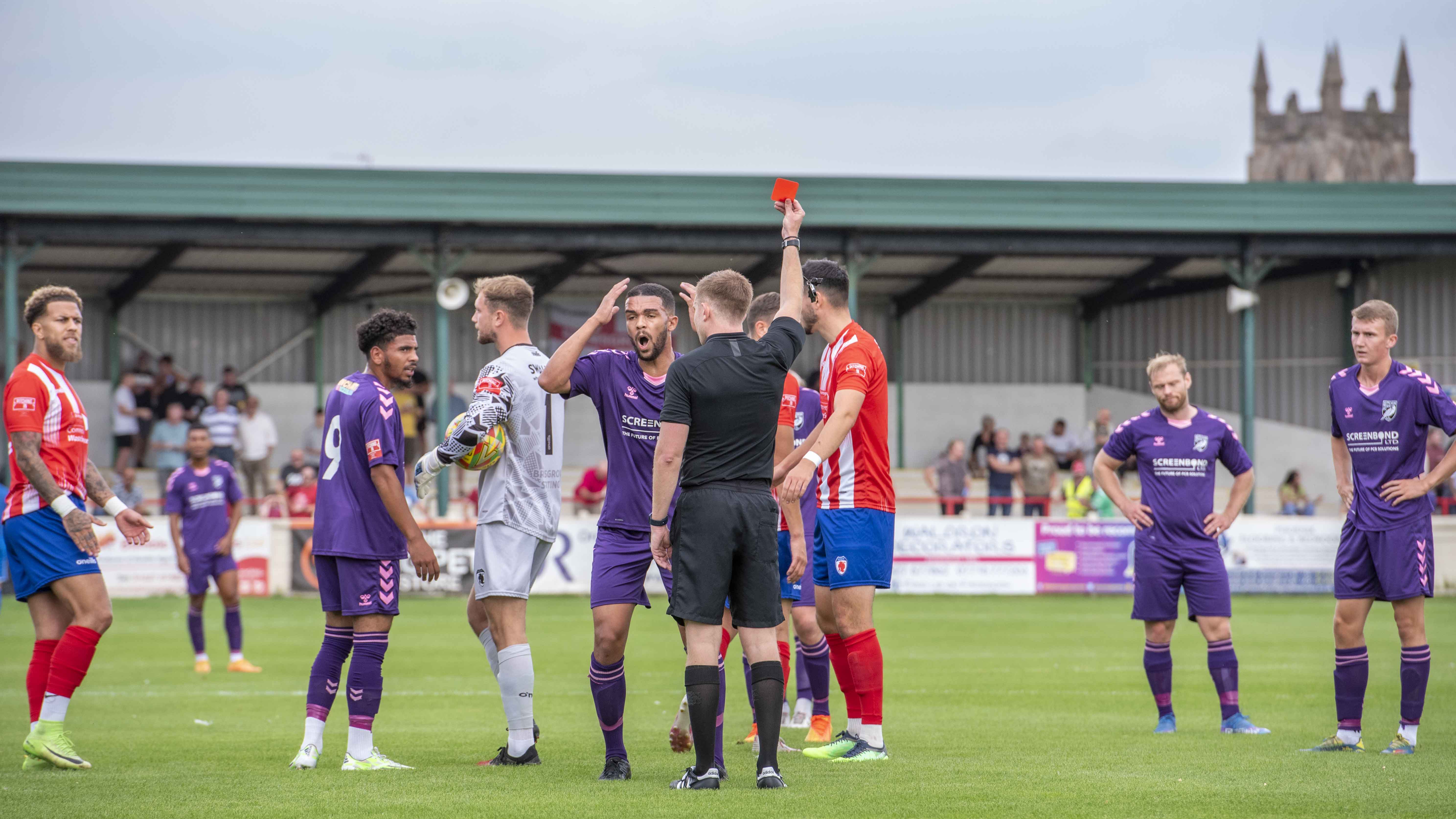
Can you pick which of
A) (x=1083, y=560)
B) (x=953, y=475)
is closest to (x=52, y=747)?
(x=1083, y=560)

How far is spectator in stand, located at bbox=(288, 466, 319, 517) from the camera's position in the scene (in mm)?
20953

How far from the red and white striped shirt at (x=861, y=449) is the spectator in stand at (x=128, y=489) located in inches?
634

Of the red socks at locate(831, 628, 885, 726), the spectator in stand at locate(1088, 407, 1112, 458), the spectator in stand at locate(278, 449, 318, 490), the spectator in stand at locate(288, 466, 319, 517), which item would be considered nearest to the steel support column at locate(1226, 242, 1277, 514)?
the spectator in stand at locate(1088, 407, 1112, 458)

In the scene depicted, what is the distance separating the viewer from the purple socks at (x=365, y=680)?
6.13m

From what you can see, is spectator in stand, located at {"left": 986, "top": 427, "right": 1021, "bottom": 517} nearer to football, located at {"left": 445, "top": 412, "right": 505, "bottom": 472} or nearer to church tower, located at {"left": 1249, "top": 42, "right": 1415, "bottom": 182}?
football, located at {"left": 445, "top": 412, "right": 505, "bottom": 472}

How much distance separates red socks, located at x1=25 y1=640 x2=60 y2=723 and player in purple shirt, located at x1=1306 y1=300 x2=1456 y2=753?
6.18 m

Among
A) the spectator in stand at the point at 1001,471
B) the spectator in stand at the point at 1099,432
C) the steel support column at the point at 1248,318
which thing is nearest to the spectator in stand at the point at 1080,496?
the spectator in stand at the point at 1099,432

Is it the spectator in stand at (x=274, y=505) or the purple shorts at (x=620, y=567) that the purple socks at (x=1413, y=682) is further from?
the spectator in stand at (x=274, y=505)

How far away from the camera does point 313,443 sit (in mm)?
24812

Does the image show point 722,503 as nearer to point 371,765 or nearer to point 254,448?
point 371,765

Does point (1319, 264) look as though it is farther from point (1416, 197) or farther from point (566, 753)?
point (566, 753)

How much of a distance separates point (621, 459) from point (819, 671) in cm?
208

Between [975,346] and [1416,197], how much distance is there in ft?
34.4

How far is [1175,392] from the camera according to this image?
8047 millimetres
